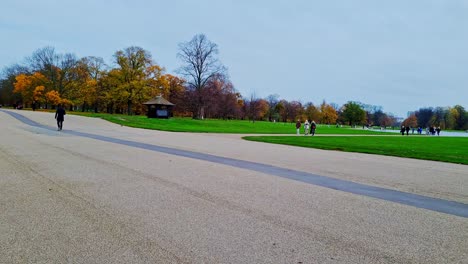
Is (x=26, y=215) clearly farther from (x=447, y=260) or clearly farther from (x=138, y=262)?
(x=447, y=260)

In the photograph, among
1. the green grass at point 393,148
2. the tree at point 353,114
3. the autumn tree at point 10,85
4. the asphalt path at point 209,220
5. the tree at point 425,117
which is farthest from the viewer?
the tree at point 425,117

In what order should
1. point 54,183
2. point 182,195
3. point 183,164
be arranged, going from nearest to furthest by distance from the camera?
point 182,195 → point 54,183 → point 183,164

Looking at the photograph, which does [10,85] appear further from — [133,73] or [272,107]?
[272,107]

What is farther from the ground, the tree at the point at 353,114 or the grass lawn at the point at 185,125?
the tree at the point at 353,114

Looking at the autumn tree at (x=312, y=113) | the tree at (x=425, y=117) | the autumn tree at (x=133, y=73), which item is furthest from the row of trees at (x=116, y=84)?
the tree at (x=425, y=117)

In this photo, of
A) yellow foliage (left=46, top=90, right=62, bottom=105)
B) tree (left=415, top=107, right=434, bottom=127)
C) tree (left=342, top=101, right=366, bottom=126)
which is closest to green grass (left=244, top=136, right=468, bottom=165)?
yellow foliage (left=46, top=90, right=62, bottom=105)

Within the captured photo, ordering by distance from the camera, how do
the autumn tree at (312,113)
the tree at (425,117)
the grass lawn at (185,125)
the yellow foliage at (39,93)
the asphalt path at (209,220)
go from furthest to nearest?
the tree at (425,117) < the autumn tree at (312,113) < the yellow foliage at (39,93) < the grass lawn at (185,125) < the asphalt path at (209,220)

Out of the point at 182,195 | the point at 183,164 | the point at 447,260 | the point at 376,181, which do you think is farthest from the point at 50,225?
the point at 376,181

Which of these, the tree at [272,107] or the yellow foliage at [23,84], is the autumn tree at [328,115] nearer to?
the tree at [272,107]

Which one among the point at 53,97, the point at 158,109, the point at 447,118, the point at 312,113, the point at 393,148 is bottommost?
the point at 393,148

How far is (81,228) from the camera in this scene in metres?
4.13

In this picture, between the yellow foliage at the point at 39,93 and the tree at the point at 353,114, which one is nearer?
the yellow foliage at the point at 39,93

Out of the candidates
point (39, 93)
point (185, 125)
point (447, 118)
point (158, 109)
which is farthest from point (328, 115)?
point (39, 93)

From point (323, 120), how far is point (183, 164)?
126 meters
